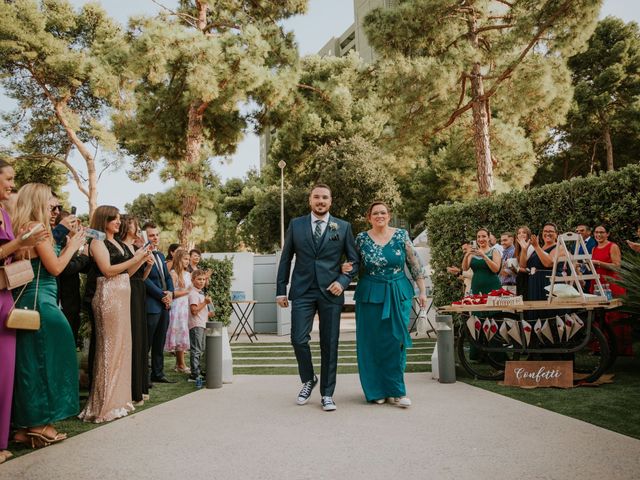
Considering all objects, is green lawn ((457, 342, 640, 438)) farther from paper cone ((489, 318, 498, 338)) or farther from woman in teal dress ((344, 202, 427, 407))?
woman in teal dress ((344, 202, 427, 407))

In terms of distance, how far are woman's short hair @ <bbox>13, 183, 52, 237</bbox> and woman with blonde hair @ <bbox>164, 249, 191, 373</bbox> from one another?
12.6 ft

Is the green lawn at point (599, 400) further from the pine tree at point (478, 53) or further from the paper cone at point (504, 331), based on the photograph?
the pine tree at point (478, 53)

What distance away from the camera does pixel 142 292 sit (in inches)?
220

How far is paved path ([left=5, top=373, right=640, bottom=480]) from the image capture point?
10.2ft

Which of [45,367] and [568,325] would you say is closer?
[45,367]

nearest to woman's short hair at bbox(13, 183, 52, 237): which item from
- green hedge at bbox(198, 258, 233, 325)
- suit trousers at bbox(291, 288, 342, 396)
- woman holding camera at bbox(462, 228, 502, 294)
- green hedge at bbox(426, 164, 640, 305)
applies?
suit trousers at bbox(291, 288, 342, 396)

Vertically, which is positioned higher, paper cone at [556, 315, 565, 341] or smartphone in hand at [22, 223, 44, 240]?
smartphone in hand at [22, 223, 44, 240]

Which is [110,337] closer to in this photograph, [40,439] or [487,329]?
[40,439]

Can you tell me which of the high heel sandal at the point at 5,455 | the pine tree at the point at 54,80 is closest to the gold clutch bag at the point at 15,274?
the high heel sandal at the point at 5,455

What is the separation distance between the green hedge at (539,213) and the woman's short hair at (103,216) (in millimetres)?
6610

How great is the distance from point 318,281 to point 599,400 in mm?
2839

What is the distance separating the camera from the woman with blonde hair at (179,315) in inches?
307

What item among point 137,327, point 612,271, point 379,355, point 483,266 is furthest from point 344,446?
point 612,271

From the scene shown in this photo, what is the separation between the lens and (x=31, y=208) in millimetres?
3820
